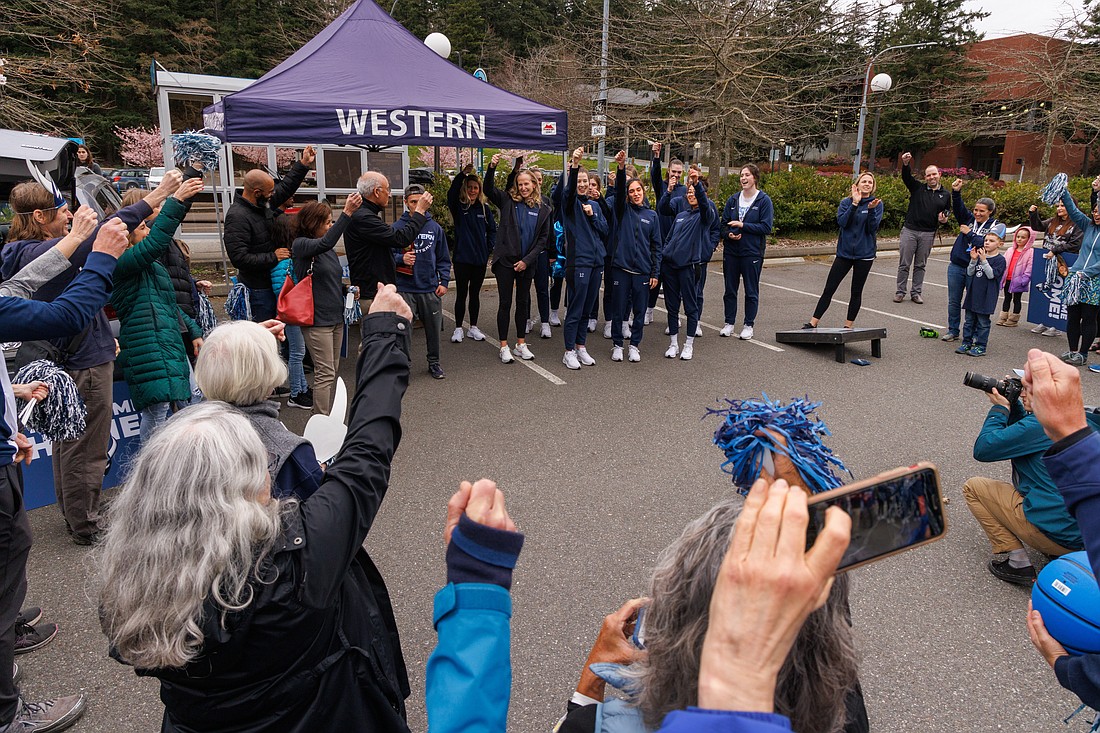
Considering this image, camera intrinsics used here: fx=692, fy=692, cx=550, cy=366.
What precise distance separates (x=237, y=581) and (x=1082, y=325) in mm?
8734

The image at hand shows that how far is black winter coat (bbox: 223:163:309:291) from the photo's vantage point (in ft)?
19.0

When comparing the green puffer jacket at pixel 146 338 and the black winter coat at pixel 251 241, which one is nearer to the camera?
the green puffer jacket at pixel 146 338

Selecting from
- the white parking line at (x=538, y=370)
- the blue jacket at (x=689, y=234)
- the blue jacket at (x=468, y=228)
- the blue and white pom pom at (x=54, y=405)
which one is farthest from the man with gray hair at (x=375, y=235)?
the blue and white pom pom at (x=54, y=405)

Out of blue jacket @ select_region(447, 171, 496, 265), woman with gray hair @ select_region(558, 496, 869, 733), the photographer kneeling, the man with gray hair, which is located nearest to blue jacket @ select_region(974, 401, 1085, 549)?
the photographer kneeling

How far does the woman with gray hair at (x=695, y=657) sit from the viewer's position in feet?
3.65

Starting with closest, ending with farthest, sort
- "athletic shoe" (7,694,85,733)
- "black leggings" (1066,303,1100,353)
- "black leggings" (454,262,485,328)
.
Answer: "athletic shoe" (7,694,85,733) → "black leggings" (1066,303,1100,353) → "black leggings" (454,262,485,328)

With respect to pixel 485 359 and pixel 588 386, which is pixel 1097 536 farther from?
pixel 485 359

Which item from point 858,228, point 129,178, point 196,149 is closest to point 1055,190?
point 858,228

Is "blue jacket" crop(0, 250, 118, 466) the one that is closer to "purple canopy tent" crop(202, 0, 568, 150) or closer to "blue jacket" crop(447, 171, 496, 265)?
"purple canopy tent" crop(202, 0, 568, 150)

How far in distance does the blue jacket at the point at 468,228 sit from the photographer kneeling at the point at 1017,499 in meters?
5.14

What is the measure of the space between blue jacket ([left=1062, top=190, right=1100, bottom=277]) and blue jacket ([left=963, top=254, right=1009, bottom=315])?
67cm

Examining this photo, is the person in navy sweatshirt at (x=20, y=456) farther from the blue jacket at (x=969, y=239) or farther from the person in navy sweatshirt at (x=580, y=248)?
the blue jacket at (x=969, y=239)

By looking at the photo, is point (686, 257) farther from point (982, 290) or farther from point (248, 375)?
point (248, 375)

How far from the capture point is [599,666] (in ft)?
4.55
